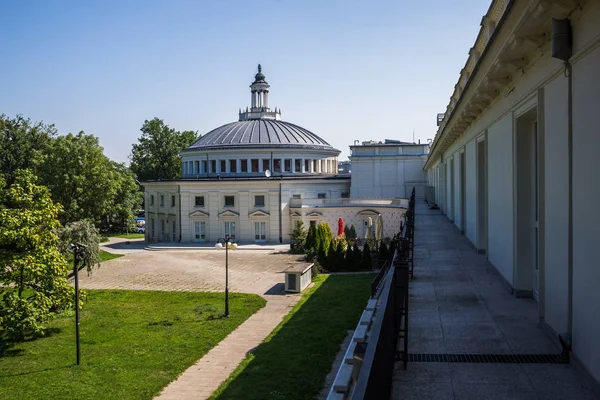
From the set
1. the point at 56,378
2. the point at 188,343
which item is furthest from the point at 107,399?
→ the point at 188,343

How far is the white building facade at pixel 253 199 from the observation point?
4966 centimetres

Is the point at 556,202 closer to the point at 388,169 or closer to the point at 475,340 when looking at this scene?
the point at 475,340

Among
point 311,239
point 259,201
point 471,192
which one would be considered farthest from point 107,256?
point 471,192

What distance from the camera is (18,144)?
61281 millimetres

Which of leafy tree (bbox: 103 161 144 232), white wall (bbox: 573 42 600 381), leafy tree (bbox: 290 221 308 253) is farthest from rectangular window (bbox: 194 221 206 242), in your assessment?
white wall (bbox: 573 42 600 381)

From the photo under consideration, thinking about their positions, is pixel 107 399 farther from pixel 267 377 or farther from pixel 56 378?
pixel 267 377

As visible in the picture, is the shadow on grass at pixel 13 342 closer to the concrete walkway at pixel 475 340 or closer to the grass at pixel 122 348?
the grass at pixel 122 348

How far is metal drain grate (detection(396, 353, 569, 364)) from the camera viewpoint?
6.00m

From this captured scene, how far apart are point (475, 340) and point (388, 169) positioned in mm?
47522

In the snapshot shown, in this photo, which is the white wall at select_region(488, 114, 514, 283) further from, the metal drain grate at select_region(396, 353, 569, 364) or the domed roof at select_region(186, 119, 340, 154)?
the domed roof at select_region(186, 119, 340, 154)

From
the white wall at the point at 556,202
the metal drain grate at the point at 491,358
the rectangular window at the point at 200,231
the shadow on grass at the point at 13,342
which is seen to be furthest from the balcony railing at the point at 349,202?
the metal drain grate at the point at 491,358

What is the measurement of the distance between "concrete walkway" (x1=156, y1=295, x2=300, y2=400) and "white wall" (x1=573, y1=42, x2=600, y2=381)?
1079cm

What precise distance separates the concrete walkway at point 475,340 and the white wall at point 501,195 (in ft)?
1.51

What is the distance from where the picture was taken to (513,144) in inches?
370
